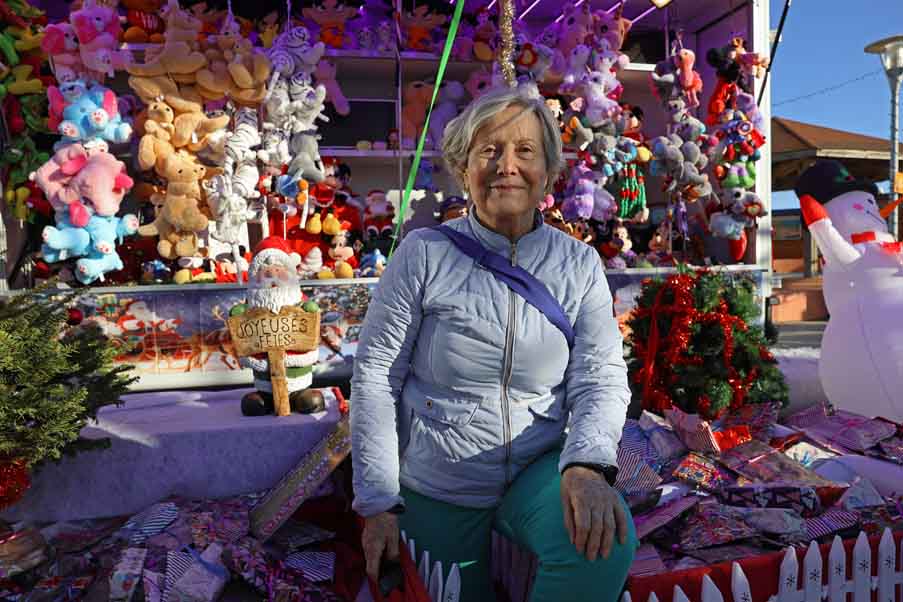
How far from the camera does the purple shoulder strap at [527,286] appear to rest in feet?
4.53

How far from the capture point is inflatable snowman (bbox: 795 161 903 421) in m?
2.98

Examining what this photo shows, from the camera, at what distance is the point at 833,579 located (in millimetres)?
1606

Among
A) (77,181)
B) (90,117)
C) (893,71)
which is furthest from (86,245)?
(893,71)

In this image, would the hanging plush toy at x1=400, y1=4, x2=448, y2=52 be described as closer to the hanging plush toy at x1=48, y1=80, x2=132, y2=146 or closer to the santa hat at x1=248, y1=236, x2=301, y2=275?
the hanging plush toy at x1=48, y1=80, x2=132, y2=146

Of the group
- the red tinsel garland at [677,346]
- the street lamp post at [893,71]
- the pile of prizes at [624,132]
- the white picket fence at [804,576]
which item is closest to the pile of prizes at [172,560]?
the white picket fence at [804,576]

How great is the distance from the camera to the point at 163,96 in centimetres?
452

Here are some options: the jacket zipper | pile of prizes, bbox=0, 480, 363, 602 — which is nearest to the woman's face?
the jacket zipper

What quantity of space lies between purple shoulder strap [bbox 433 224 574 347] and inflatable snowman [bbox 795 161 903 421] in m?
2.31

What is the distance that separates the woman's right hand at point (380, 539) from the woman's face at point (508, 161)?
0.67 m

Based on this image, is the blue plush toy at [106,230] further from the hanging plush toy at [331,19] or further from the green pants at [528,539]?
the green pants at [528,539]

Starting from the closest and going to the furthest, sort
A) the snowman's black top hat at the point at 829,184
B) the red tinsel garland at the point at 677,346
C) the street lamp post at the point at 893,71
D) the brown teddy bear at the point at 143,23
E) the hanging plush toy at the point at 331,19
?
the red tinsel garland at the point at 677,346 < the snowman's black top hat at the point at 829,184 < the brown teddy bear at the point at 143,23 < the hanging plush toy at the point at 331,19 < the street lamp post at the point at 893,71

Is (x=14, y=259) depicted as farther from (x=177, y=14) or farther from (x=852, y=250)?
(x=852, y=250)

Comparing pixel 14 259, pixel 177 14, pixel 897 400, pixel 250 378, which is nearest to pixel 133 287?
pixel 250 378

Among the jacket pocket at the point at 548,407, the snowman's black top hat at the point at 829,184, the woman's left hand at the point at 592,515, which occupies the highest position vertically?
the snowman's black top hat at the point at 829,184
